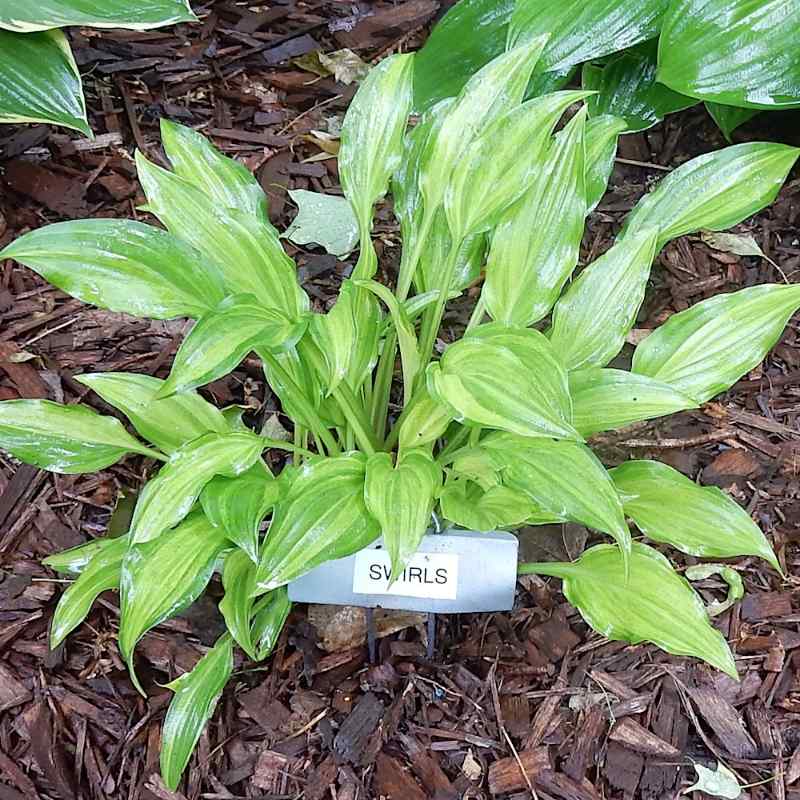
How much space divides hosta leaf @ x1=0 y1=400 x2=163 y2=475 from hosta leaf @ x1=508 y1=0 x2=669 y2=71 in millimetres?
761

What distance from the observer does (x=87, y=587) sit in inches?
42.0

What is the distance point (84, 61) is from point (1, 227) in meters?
0.41

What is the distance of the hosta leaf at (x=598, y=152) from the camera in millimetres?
1096

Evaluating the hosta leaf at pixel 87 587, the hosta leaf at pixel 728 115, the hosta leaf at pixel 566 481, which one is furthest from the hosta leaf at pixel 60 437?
the hosta leaf at pixel 728 115

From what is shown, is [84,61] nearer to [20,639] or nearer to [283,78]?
[283,78]

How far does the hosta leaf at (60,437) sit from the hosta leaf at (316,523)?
0.91ft

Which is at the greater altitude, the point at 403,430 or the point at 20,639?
the point at 403,430

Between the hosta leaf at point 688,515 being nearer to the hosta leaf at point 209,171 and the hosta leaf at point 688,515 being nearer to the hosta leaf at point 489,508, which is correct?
the hosta leaf at point 489,508

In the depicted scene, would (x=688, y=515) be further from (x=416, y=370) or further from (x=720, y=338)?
(x=416, y=370)

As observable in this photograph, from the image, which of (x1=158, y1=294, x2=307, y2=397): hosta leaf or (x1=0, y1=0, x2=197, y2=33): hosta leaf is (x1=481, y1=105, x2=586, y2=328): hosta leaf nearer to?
(x1=158, y1=294, x2=307, y2=397): hosta leaf

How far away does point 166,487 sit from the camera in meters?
0.91

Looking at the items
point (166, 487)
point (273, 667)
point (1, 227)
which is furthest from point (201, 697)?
point (1, 227)

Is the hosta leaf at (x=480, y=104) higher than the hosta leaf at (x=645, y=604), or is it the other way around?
the hosta leaf at (x=480, y=104)

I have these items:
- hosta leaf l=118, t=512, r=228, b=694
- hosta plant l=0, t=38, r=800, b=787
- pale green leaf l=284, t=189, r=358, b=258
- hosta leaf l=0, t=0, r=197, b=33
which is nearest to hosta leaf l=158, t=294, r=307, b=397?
hosta plant l=0, t=38, r=800, b=787
